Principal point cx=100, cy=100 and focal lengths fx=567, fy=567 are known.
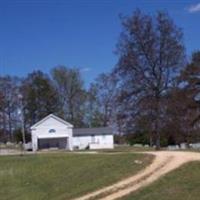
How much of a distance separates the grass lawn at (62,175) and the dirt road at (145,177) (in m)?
0.68

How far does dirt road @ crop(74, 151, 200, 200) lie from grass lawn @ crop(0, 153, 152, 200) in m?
0.68

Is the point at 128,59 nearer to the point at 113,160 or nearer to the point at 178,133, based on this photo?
the point at 178,133

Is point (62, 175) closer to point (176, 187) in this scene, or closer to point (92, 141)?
point (176, 187)

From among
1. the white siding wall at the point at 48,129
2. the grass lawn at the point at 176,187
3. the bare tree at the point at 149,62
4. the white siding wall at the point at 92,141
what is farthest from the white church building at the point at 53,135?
the grass lawn at the point at 176,187

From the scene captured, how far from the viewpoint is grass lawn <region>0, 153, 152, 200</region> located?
25625mm

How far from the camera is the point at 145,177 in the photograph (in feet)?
79.8

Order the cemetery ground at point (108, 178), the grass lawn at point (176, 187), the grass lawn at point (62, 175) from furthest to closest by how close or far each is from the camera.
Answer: the grass lawn at point (62, 175)
the cemetery ground at point (108, 178)
the grass lawn at point (176, 187)

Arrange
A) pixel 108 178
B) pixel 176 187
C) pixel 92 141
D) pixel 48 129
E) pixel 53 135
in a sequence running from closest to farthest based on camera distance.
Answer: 1. pixel 176 187
2. pixel 108 178
3. pixel 53 135
4. pixel 48 129
5. pixel 92 141

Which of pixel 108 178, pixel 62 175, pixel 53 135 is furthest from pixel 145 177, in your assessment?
pixel 53 135

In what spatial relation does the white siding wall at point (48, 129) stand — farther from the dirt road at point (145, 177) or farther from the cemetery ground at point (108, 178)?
the dirt road at point (145, 177)

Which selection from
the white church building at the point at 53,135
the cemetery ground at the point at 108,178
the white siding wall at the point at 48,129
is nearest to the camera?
the cemetery ground at the point at 108,178

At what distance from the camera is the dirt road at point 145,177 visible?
22.7m

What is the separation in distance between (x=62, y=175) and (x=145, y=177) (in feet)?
22.5

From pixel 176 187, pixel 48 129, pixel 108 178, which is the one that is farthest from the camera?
pixel 48 129
